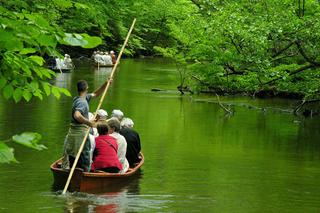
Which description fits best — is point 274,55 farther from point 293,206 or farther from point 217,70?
point 293,206

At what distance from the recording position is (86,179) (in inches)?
453

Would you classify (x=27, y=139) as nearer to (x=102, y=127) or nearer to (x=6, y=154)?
(x=6, y=154)

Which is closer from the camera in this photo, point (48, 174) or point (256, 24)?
point (48, 174)

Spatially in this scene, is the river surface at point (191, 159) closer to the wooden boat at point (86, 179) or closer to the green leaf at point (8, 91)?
the wooden boat at point (86, 179)

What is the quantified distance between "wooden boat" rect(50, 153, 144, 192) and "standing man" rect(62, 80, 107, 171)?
0.28 meters

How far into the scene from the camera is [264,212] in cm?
1117

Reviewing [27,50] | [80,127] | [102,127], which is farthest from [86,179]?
[27,50]

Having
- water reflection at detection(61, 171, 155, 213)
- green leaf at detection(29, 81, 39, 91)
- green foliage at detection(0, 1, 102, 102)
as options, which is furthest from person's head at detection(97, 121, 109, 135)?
green leaf at detection(29, 81, 39, 91)

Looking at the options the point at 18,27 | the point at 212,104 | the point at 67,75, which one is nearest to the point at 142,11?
the point at 67,75

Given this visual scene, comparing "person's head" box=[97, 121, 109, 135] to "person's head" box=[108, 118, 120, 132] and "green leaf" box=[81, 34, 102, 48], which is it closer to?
"person's head" box=[108, 118, 120, 132]

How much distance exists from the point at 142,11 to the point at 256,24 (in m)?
51.7

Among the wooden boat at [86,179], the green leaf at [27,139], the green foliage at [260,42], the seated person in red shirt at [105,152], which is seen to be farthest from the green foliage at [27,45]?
the green foliage at [260,42]

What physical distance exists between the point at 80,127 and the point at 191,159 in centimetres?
532

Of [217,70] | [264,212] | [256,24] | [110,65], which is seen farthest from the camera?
[110,65]
